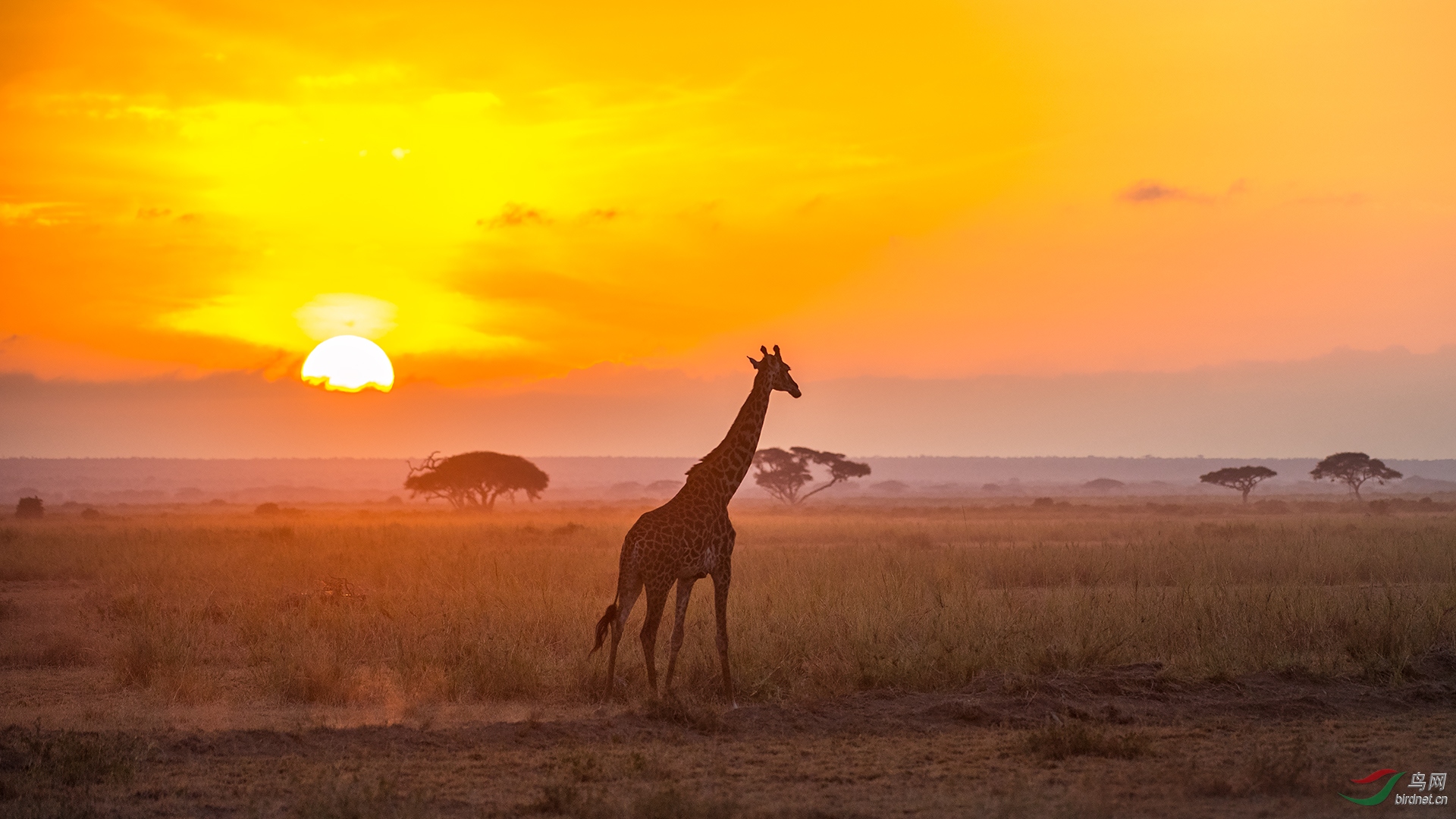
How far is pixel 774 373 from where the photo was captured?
12844mm

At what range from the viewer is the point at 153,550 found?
29.0 m

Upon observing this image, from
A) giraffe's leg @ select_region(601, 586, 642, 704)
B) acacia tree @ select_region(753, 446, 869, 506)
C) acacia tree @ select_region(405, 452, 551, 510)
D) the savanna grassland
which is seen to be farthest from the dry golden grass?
acacia tree @ select_region(753, 446, 869, 506)

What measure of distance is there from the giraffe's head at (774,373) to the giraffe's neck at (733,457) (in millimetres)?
55

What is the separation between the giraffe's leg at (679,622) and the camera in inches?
445

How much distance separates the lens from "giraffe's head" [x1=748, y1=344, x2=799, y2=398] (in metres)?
12.8

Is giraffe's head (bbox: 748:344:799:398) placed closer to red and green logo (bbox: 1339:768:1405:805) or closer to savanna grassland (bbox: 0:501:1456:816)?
savanna grassland (bbox: 0:501:1456:816)

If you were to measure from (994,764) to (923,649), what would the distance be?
154 inches

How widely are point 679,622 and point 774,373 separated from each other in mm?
2947

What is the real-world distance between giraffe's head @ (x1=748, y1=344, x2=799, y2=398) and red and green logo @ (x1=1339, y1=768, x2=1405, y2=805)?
647cm

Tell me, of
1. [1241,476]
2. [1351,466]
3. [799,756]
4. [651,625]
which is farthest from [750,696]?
[1351,466]

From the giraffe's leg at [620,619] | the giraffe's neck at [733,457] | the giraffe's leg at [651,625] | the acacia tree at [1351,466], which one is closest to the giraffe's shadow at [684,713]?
the giraffe's leg at [651,625]

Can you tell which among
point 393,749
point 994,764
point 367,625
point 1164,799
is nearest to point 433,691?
point 393,749

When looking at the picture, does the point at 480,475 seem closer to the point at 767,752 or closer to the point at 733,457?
the point at 733,457

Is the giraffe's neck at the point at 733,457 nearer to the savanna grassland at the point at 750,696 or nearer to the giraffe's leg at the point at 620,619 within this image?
the giraffe's leg at the point at 620,619
